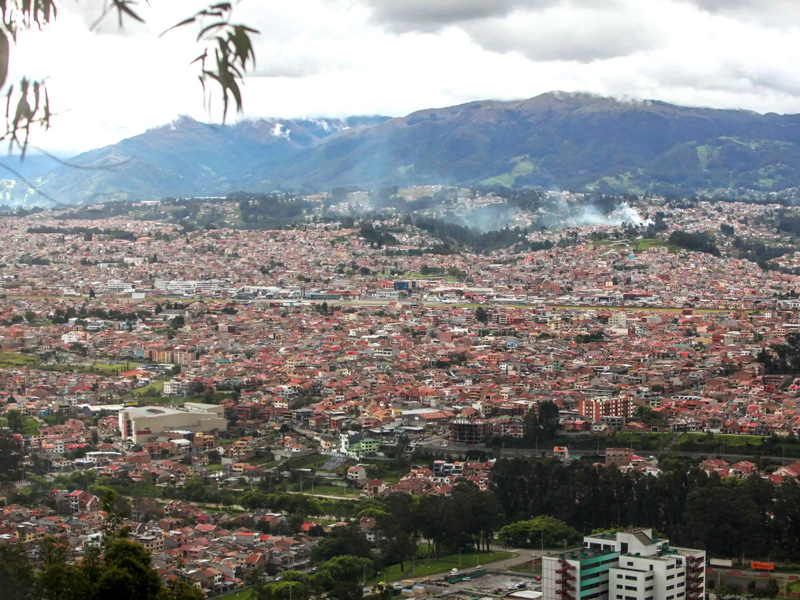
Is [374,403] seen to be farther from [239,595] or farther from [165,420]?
[239,595]

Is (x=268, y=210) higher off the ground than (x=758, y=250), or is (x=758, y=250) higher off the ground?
(x=268, y=210)

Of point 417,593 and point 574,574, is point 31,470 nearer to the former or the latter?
point 417,593

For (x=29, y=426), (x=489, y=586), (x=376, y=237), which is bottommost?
(x=489, y=586)

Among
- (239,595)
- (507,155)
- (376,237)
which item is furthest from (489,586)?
(507,155)

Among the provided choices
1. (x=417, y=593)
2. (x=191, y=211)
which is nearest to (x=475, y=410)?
(x=417, y=593)

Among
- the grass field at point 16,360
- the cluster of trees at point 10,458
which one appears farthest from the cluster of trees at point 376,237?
the cluster of trees at point 10,458

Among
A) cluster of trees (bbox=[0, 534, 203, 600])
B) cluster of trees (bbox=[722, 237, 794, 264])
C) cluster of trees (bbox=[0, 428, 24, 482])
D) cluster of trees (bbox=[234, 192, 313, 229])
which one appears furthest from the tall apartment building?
cluster of trees (bbox=[234, 192, 313, 229])
